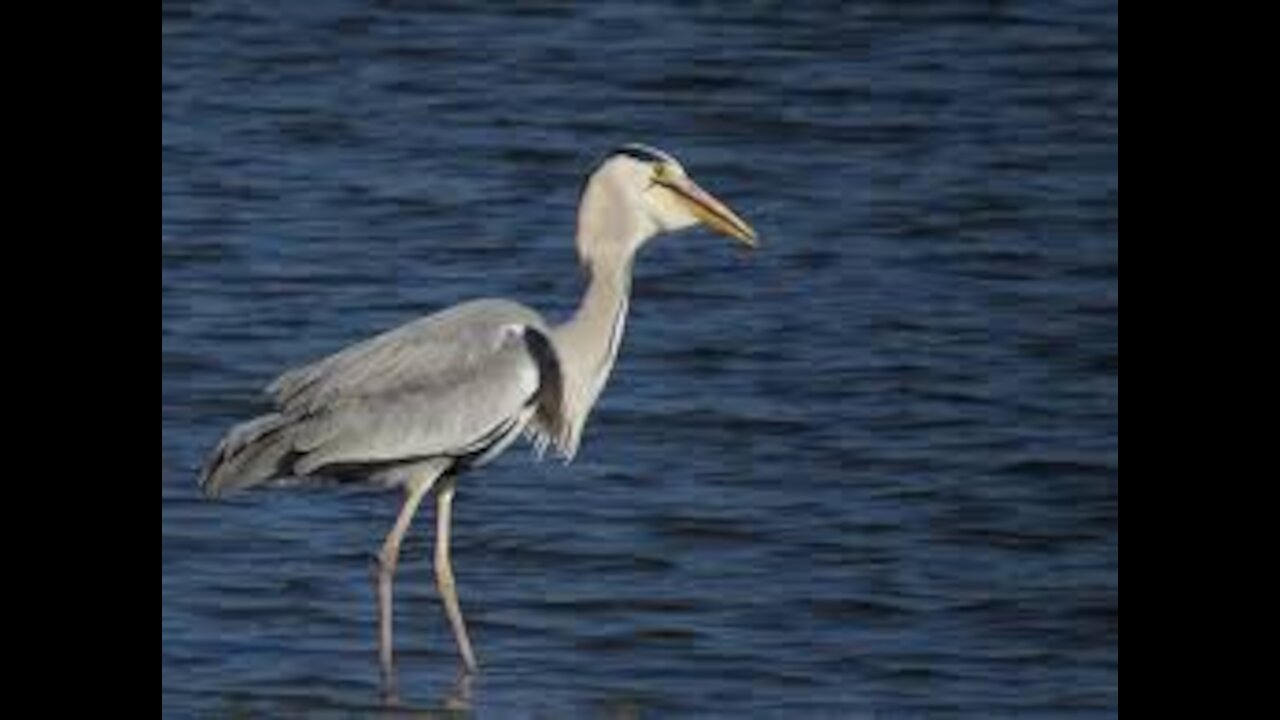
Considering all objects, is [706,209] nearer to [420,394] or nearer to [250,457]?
[420,394]

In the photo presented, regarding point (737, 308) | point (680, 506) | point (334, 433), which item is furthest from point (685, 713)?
point (737, 308)

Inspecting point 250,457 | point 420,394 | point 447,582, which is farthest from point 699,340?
point 250,457

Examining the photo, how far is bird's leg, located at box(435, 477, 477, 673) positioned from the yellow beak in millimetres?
868

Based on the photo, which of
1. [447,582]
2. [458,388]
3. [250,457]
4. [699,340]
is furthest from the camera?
[699,340]

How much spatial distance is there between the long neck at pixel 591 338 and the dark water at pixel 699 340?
0.58m

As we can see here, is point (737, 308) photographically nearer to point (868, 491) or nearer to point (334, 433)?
point (868, 491)

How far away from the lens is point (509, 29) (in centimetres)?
1541

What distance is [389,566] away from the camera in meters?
7.64

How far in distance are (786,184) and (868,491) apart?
3542 mm

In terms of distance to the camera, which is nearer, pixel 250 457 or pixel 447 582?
pixel 250 457

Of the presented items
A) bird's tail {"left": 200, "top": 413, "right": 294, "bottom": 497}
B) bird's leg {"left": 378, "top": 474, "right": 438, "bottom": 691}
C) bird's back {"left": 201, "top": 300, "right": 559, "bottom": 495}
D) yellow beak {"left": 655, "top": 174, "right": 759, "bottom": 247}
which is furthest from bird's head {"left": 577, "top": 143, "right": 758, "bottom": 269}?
bird's tail {"left": 200, "top": 413, "right": 294, "bottom": 497}

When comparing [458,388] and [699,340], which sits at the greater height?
[458,388]

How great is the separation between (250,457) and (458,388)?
1.64 ft

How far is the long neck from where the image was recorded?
307 inches
